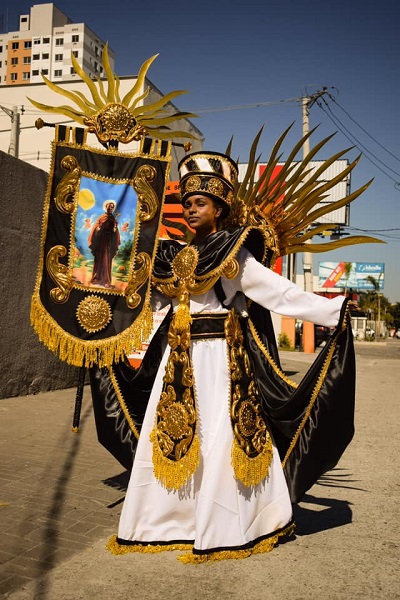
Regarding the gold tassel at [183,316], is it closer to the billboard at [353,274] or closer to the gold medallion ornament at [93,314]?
the gold medallion ornament at [93,314]

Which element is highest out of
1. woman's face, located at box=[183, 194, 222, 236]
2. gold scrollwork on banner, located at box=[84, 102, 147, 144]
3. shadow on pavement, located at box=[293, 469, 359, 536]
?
gold scrollwork on banner, located at box=[84, 102, 147, 144]

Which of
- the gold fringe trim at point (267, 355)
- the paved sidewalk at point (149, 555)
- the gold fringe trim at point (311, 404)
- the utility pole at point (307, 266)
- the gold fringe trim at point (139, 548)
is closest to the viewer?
the paved sidewalk at point (149, 555)

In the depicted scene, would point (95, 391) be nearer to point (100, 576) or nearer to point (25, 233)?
point (100, 576)

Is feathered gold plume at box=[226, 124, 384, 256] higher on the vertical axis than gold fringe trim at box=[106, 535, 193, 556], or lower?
higher

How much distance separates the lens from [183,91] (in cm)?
422

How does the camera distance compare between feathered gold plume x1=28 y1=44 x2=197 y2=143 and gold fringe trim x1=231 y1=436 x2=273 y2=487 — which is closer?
gold fringe trim x1=231 y1=436 x2=273 y2=487

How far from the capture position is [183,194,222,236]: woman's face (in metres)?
3.88

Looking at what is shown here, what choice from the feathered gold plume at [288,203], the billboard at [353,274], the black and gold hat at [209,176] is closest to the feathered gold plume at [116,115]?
the black and gold hat at [209,176]

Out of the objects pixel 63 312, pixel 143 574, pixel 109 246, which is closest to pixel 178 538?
pixel 143 574

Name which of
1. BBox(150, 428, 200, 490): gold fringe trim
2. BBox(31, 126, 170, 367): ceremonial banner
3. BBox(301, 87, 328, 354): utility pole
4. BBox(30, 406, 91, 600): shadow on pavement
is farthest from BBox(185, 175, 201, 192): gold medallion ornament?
BBox(301, 87, 328, 354): utility pole

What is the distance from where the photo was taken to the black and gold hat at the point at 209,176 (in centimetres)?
383

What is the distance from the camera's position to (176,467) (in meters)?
3.65

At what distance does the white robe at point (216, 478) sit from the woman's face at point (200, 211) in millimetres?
302

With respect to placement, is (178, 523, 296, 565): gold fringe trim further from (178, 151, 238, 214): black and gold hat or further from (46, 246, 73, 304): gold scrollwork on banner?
(178, 151, 238, 214): black and gold hat
